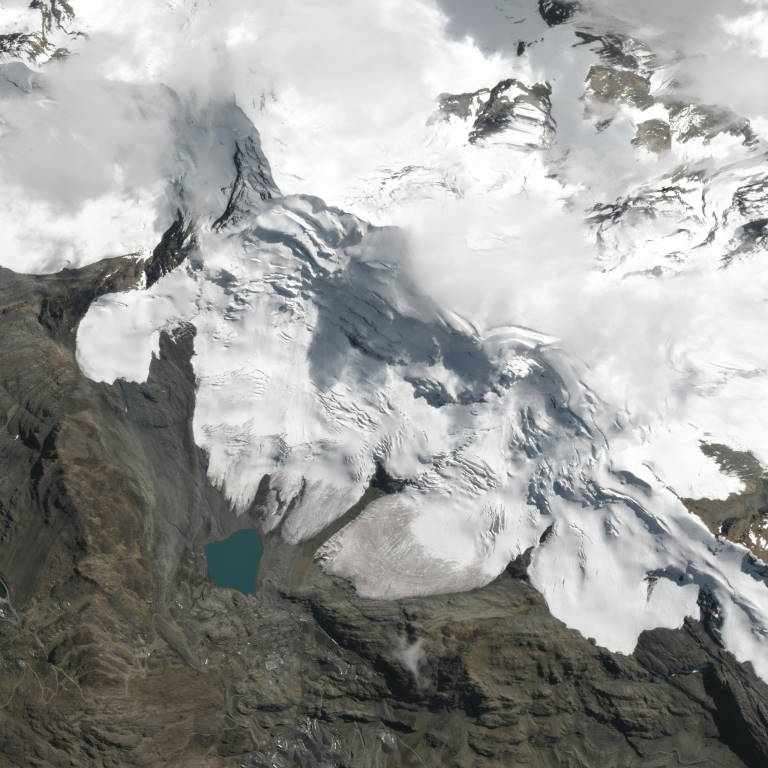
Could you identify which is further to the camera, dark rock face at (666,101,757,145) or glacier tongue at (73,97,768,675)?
dark rock face at (666,101,757,145)

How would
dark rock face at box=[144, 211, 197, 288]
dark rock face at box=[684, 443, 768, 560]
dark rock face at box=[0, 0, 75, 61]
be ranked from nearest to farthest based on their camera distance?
dark rock face at box=[684, 443, 768, 560] → dark rock face at box=[144, 211, 197, 288] → dark rock face at box=[0, 0, 75, 61]

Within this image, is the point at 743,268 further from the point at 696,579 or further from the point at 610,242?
the point at 696,579

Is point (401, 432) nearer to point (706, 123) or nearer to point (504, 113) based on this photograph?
point (504, 113)

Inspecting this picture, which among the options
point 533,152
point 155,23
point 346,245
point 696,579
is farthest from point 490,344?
point 155,23

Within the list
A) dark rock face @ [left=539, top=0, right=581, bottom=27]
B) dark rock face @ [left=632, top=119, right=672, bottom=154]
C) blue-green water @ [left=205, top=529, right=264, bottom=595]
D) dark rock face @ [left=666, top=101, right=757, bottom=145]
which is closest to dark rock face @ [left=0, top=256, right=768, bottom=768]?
blue-green water @ [left=205, top=529, right=264, bottom=595]

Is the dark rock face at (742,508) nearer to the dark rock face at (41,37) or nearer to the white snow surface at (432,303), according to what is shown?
the white snow surface at (432,303)

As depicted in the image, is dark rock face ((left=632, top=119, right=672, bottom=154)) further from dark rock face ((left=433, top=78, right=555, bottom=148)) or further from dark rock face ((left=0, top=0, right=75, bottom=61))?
dark rock face ((left=0, top=0, right=75, bottom=61))

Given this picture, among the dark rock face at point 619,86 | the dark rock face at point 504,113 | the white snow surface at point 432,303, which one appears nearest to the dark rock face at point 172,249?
the white snow surface at point 432,303
